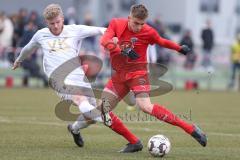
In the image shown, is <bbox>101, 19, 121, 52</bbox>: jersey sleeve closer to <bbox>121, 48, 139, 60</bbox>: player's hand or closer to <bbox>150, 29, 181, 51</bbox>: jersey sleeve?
<bbox>121, 48, 139, 60</bbox>: player's hand

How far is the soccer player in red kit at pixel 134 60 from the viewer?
11.0 m

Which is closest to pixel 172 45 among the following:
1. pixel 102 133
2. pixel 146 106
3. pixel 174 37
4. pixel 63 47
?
pixel 146 106

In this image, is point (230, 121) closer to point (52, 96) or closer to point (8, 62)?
point (52, 96)

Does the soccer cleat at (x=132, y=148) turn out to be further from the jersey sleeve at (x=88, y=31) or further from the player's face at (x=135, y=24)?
the jersey sleeve at (x=88, y=31)

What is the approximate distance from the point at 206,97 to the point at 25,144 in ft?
44.1

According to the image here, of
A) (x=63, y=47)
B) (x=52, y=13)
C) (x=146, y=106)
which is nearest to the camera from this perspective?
(x=146, y=106)

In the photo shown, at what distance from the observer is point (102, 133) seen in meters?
13.8

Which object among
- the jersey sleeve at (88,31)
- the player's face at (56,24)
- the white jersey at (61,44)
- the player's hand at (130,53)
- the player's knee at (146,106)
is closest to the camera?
the player's hand at (130,53)

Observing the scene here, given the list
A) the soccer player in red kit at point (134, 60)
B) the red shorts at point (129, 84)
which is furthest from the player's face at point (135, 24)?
the red shorts at point (129, 84)

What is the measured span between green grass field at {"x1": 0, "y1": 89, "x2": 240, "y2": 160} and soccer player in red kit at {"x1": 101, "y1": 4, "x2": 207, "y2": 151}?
56cm

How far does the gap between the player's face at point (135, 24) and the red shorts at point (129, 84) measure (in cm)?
62

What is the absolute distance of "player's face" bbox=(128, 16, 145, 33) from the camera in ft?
36.1

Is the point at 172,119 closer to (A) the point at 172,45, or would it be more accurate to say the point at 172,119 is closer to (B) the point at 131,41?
(A) the point at 172,45

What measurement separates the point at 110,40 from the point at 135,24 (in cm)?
44
